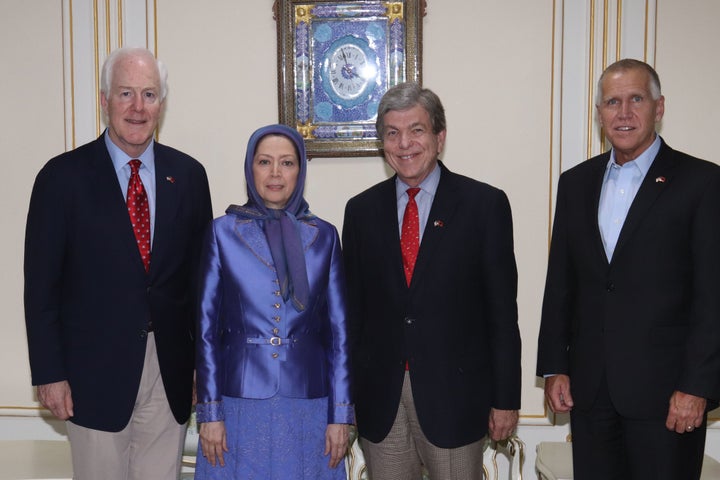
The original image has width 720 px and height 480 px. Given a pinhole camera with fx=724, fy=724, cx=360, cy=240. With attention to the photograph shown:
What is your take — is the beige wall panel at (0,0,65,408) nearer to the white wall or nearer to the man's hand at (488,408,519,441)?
the white wall

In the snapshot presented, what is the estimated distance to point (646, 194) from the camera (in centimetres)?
232

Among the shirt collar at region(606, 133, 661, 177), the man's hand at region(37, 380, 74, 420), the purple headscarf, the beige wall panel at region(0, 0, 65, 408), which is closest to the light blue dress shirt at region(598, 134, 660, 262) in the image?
the shirt collar at region(606, 133, 661, 177)

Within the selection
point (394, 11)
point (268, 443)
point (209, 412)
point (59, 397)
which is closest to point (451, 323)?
point (268, 443)

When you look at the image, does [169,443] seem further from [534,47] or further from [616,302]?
[534,47]

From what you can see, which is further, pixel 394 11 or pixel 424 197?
pixel 394 11

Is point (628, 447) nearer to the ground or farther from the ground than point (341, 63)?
nearer to the ground

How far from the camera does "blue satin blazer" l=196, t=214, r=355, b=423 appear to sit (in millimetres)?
2246

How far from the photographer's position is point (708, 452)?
11.9ft

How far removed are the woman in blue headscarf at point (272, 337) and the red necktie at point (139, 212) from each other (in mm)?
256

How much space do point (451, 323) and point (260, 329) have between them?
628 mm

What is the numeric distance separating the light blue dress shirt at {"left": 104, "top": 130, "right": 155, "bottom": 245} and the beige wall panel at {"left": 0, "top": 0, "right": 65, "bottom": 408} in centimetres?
134

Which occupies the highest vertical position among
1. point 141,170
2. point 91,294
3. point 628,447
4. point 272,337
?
point 141,170

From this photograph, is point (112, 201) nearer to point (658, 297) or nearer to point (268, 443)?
point (268, 443)

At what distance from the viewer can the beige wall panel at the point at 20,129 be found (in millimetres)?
3654
